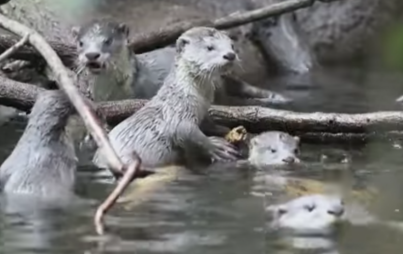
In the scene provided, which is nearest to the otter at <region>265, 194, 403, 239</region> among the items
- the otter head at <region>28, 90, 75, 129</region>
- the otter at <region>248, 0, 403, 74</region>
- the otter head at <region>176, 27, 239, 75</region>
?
the otter head at <region>28, 90, 75, 129</region>

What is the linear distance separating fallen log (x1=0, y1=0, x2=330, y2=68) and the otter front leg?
1192 mm

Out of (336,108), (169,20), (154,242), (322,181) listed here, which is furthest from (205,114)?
(169,20)

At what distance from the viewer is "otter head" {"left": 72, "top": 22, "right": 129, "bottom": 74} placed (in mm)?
7219

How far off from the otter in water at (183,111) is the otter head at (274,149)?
0.43ft

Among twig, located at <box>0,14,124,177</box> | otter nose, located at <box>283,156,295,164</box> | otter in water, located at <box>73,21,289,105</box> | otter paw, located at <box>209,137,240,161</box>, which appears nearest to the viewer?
twig, located at <box>0,14,124,177</box>

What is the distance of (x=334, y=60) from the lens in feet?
43.1

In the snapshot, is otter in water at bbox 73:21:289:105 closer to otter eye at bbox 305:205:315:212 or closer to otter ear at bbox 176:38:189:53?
otter ear at bbox 176:38:189:53

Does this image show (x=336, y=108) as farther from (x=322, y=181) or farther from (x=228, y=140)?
(x=322, y=181)

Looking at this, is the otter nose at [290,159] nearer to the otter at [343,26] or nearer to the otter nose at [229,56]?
the otter nose at [229,56]

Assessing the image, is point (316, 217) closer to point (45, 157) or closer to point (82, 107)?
point (82, 107)

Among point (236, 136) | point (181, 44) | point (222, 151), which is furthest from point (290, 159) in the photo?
point (181, 44)

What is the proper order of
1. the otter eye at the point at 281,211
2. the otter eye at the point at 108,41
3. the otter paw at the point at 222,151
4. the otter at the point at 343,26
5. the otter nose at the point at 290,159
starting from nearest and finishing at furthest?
the otter eye at the point at 281,211, the otter nose at the point at 290,159, the otter paw at the point at 222,151, the otter eye at the point at 108,41, the otter at the point at 343,26

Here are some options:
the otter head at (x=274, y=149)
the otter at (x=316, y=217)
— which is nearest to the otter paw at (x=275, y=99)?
the otter head at (x=274, y=149)

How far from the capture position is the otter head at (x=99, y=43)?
23.7 feet
